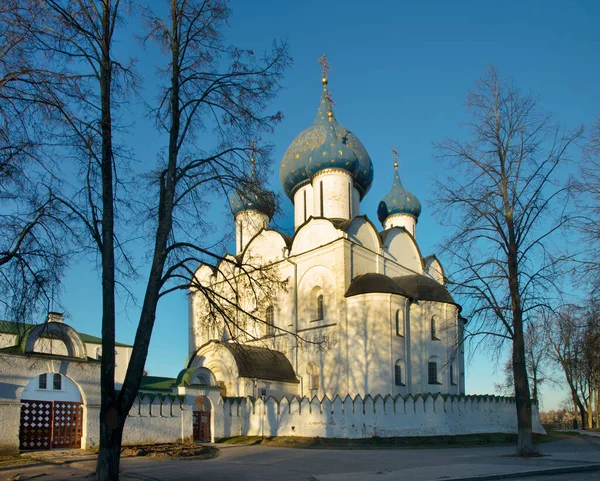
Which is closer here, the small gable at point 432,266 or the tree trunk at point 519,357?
the tree trunk at point 519,357

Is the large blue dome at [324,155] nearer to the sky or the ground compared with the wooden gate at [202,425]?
nearer to the sky

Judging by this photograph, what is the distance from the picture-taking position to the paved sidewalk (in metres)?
10.3

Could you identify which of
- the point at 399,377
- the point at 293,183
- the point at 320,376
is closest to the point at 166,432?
the point at 320,376

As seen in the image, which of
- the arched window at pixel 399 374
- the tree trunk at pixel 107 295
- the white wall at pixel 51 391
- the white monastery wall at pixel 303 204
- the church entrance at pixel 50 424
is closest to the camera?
the tree trunk at pixel 107 295

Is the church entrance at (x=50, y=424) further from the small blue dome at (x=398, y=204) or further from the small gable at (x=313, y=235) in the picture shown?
the small blue dome at (x=398, y=204)

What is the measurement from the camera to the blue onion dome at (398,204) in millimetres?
34656

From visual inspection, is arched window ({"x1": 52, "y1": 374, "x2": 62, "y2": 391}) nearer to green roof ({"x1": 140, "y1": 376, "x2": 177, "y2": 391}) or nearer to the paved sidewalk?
green roof ({"x1": 140, "y1": 376, "x2": 177, "y2": 391})

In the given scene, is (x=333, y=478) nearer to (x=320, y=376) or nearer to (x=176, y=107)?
(x=176, y=107)

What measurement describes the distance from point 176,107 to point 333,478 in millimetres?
7052

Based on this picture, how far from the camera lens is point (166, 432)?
1781cm

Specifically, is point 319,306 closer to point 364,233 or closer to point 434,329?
point 364,233

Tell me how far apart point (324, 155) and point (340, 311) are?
853 cm

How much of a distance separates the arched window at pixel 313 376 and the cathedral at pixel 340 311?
0.04 m

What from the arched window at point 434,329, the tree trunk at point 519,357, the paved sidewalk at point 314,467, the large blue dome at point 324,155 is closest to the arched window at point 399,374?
the arched window at point 434,329
